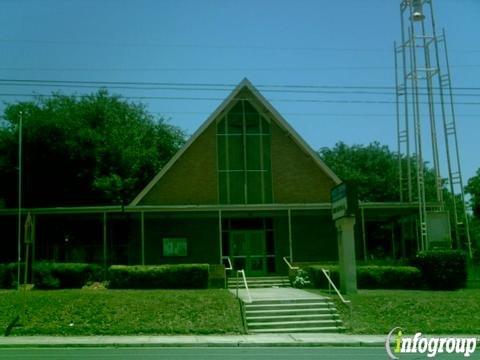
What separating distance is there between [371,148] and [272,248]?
1414 inches

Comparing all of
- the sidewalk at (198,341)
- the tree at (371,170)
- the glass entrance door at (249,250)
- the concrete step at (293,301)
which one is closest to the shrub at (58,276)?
the sidewalk at (198,341)

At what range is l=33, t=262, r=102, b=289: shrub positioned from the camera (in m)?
27.6

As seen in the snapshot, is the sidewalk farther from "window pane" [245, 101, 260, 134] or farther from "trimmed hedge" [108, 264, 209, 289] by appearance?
"window pane" [245, 101, 260, 134]

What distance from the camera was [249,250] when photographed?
3544 cm

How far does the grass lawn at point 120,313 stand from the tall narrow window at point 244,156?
1259 centimetres

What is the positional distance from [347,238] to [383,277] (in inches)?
150

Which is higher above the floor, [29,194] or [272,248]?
[29,194]

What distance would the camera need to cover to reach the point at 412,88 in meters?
35.1

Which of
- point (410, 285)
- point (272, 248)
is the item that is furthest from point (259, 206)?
point (410, 285)

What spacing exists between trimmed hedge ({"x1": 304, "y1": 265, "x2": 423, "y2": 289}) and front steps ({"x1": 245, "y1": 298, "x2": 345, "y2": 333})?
16.4ft

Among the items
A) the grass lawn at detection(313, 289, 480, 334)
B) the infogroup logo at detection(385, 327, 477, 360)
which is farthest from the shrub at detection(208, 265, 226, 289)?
the infogroup logo at detection(385, 327, 477, 360)

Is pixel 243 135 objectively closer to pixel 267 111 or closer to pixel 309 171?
pixel 267 111

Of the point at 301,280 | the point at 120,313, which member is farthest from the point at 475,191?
the point at 120,313

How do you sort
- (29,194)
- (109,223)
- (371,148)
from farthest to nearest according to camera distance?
(371,148), (29,194), (109,223)
